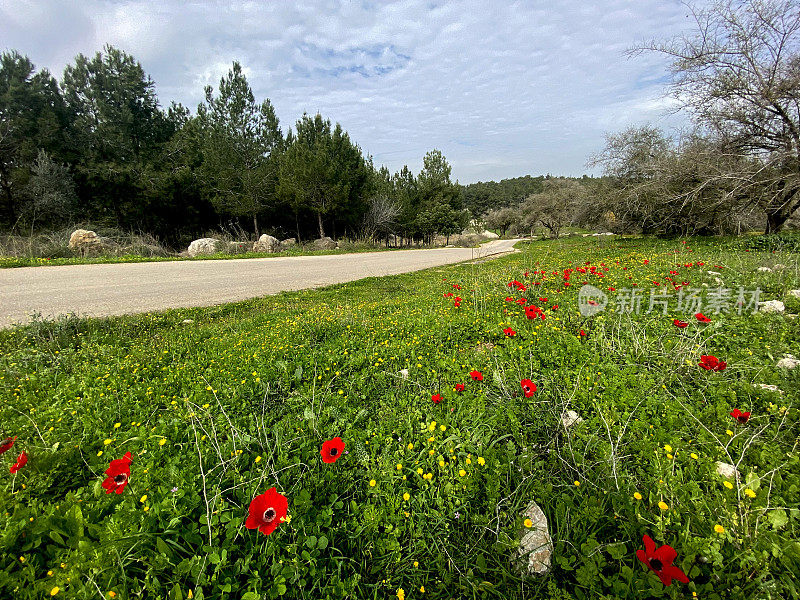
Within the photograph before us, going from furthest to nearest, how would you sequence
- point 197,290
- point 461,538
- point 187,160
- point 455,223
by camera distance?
point 455,223
point 187,160
point 197,290
point 461,538

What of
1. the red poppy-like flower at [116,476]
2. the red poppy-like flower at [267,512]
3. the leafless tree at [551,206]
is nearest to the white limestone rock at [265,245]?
the red poppy-like flower at [116,476]

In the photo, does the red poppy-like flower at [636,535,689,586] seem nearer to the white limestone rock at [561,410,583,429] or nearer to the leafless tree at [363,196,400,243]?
the white limestone rock at [561,410,583,429]

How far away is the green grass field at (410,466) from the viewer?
1468 millimetres

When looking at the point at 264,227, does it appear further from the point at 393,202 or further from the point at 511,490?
the point at 511,490

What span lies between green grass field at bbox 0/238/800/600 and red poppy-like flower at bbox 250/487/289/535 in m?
0.19

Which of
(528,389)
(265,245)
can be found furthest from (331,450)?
(265,245)

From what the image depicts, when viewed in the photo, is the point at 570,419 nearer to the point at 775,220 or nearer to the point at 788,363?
the point at 788,363

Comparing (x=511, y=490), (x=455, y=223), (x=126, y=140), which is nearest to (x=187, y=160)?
(x=126, y=140)

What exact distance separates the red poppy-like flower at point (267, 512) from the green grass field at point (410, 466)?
0.19m

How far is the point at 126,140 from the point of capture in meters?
25.1

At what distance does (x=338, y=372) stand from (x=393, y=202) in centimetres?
3626

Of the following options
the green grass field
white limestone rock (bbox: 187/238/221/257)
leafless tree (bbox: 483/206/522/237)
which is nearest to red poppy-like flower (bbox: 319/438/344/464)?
the green grass field

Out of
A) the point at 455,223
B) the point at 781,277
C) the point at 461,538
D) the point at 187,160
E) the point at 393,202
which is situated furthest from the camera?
the point at 455,223

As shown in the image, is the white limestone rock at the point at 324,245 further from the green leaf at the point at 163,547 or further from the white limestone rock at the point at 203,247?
the green leaf at the point at 163,547
